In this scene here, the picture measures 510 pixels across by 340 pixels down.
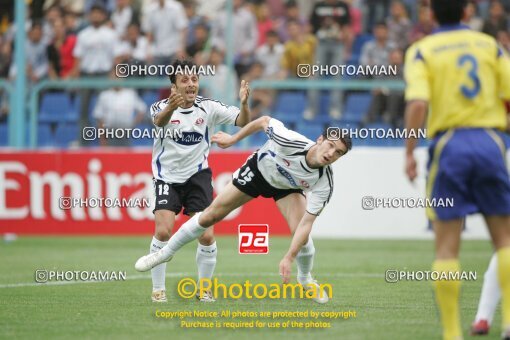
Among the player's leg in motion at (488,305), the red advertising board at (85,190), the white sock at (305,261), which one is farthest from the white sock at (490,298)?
the red advertising board at (85,190)

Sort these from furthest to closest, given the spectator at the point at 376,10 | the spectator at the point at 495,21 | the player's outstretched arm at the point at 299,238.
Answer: the spectator at the point at 376,10 < the spectator at the point at 495,21 < the player's outstretched arm at the point at 299,238

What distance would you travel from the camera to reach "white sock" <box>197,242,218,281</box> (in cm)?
1069

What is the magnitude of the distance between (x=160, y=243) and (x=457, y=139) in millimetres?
4315

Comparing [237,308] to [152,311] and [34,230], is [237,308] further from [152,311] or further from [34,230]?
[34,230]

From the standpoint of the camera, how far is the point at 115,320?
29.7 feet

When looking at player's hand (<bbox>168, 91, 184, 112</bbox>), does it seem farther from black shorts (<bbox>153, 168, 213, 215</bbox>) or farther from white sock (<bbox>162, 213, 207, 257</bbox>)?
white sock (<bbox>162, 213, 207, 257</bbox>)

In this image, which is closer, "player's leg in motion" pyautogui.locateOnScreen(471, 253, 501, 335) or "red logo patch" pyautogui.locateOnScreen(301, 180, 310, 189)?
"player's leg in motion" pyautogui.locateOnScreen(471, 253, 501, 335)

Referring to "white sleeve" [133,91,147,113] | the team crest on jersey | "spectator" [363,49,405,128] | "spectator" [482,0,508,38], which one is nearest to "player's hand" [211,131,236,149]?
the team crest on jersey

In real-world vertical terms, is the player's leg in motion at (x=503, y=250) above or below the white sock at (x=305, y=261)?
above

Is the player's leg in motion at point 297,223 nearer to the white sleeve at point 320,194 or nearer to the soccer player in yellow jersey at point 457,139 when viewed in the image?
the white sleeve at point 320,194

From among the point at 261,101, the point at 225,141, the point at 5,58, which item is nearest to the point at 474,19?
the point at 261,101

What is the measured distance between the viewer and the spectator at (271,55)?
18953mm

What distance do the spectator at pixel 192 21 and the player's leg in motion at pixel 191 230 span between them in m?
9.24

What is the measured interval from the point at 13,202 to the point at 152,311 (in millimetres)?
8951
